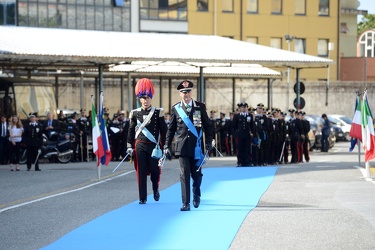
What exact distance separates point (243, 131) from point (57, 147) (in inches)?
290

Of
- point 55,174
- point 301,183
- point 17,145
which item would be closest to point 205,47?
point 17,145

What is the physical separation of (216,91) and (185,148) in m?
42.3

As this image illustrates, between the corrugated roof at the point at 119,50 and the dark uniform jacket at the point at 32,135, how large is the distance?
11.3 feet

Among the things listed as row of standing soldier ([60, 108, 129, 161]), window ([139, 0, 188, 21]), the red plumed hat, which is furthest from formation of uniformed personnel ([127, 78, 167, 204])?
window ([139, 0, 188, 21])

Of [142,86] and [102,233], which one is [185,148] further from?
[102,233]

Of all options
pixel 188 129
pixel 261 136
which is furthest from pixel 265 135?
pixel 188 129

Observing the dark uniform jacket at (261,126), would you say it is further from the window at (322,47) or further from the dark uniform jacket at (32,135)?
the window at (322,47)

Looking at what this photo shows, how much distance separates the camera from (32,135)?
2773cm

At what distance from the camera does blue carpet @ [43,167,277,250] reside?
37.7 feet

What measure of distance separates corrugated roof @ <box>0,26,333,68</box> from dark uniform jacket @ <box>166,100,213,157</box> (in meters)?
15.9

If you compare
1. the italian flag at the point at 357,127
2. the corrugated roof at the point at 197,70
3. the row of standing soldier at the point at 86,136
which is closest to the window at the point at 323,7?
the corrugated roof at the point at 197,70

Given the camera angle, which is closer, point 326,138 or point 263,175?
point 263,175

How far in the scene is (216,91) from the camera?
57250 mm

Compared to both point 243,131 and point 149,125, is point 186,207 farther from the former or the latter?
point 243,131
